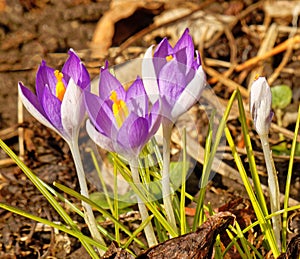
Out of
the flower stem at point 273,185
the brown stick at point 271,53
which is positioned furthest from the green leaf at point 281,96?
the flower stem at point 273,185

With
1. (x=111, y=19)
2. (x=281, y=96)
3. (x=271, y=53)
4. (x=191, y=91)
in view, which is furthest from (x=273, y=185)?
(x=111, y=19)

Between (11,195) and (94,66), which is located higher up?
(94,66)

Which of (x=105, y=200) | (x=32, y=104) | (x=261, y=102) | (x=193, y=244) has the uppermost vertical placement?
(x=32, y=104)

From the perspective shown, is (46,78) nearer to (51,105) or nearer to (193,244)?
(51,105)

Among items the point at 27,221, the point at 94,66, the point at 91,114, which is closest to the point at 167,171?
the point at 91,114

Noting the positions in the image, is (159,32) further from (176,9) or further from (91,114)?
(91,114)

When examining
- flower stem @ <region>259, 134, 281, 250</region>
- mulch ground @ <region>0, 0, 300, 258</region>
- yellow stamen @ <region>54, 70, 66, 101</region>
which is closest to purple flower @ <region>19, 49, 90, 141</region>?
yellow stamen @ <region>54, 70, 66, 101</region>
